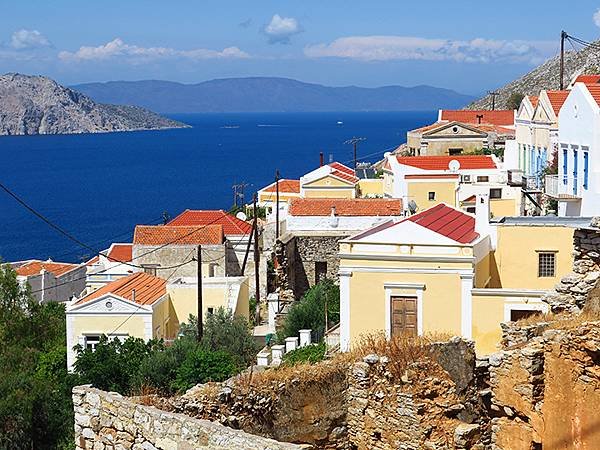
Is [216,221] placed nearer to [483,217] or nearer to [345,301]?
[345,301]

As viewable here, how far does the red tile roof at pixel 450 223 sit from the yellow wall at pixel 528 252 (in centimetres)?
73

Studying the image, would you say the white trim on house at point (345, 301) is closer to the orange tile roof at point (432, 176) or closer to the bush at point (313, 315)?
the bush at point (313, 315)

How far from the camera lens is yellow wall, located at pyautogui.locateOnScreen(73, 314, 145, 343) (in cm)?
3069

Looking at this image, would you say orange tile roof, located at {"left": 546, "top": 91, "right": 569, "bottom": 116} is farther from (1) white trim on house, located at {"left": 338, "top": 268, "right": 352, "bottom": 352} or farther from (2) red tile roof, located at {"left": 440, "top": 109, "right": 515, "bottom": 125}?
(2) red tile roof, located at {"left": 440, "top": 109, "right": 515, "bottom": 125}

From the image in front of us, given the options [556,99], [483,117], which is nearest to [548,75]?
[483,117]

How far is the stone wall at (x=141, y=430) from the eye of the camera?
7.92 metres

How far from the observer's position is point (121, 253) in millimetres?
47281

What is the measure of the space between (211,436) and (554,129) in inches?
1105

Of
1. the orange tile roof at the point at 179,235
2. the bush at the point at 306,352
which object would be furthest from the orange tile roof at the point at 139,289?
the bush at the point at 306,352

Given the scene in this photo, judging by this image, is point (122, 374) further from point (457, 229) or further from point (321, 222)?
point (321, 222)

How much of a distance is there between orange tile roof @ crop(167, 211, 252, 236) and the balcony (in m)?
15.5

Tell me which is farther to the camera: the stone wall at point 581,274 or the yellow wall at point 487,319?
the yellow wall at point 487,319

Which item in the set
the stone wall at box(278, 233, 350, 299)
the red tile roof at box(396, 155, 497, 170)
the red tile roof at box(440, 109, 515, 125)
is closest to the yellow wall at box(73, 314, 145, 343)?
the stone wall at box(278, 233, 350, 299)

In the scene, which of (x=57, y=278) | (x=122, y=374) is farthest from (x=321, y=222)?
(x=57, y=278)
